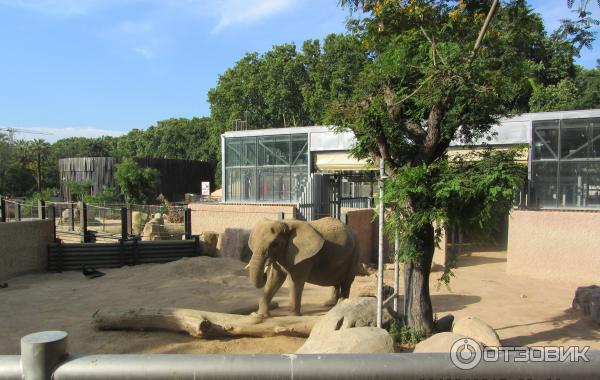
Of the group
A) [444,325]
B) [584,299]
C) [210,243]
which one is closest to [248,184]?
[210,243]

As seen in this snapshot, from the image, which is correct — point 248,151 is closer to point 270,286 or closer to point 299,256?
point 270,286

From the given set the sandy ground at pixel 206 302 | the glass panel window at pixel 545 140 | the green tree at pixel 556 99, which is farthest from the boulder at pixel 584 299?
the green tree at pixel 556 99

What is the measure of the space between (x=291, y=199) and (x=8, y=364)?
19.8 meters

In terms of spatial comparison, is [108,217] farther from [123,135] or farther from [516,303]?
[123,135]

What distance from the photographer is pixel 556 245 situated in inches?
507

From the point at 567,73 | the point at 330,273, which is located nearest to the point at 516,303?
the point at 330,273

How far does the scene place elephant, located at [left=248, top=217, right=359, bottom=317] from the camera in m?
6.85

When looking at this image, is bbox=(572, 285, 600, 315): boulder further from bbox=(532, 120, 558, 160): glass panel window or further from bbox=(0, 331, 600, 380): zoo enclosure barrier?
bbox=(0, 331, 600, 380): zoo enclosure barrier

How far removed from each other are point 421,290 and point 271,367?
5364 mm

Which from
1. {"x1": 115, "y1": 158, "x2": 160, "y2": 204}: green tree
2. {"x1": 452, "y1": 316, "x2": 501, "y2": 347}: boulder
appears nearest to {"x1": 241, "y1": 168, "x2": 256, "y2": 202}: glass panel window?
{"x1": 115, "y1": 158, "x2": 160, "y2": 204}: green tree

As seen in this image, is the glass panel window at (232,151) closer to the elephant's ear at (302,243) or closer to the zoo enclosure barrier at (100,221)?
the zoo enclosure barrier at (100,221)

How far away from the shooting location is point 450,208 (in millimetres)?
5742

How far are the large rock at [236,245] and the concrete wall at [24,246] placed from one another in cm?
474

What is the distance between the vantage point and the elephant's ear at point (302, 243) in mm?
7133
